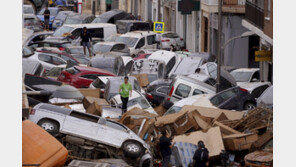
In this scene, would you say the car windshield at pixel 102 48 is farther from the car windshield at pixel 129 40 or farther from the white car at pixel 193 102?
the white car at pixel 193 102

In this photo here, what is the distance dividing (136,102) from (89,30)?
65.6 ft

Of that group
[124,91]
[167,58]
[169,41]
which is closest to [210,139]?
[124,91]

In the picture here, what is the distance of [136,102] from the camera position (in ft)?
64.8

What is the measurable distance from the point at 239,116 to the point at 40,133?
22.4 feet

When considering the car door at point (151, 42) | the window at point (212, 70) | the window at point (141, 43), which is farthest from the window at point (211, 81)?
the car door at point (151, 42)

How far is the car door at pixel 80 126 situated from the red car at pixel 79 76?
8.46 meters

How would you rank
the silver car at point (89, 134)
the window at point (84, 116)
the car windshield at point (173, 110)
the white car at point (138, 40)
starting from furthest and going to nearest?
the white car at point (138, 40)
the car windshield at point (173, 110)
the window at point (84, 116)
the silver car at point (89, 134)

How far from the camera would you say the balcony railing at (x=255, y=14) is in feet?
83.4

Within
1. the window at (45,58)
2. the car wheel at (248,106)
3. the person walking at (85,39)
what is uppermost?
the person walking at (85,39)

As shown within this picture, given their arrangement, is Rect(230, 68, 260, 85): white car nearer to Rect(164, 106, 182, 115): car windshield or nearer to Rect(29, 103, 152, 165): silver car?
Rect(164, 106, 182, 115): car windshield

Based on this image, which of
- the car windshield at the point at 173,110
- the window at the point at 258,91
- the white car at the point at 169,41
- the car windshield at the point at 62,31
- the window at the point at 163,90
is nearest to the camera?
the car windshield at the point at 173,110

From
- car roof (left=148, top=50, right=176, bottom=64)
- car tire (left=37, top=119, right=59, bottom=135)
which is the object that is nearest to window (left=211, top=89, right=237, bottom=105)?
car tire (left=37, top=119, right=59, bottom=135)

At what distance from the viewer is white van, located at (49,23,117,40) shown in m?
37.6

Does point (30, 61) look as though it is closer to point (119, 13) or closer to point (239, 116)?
point (239, 116)
